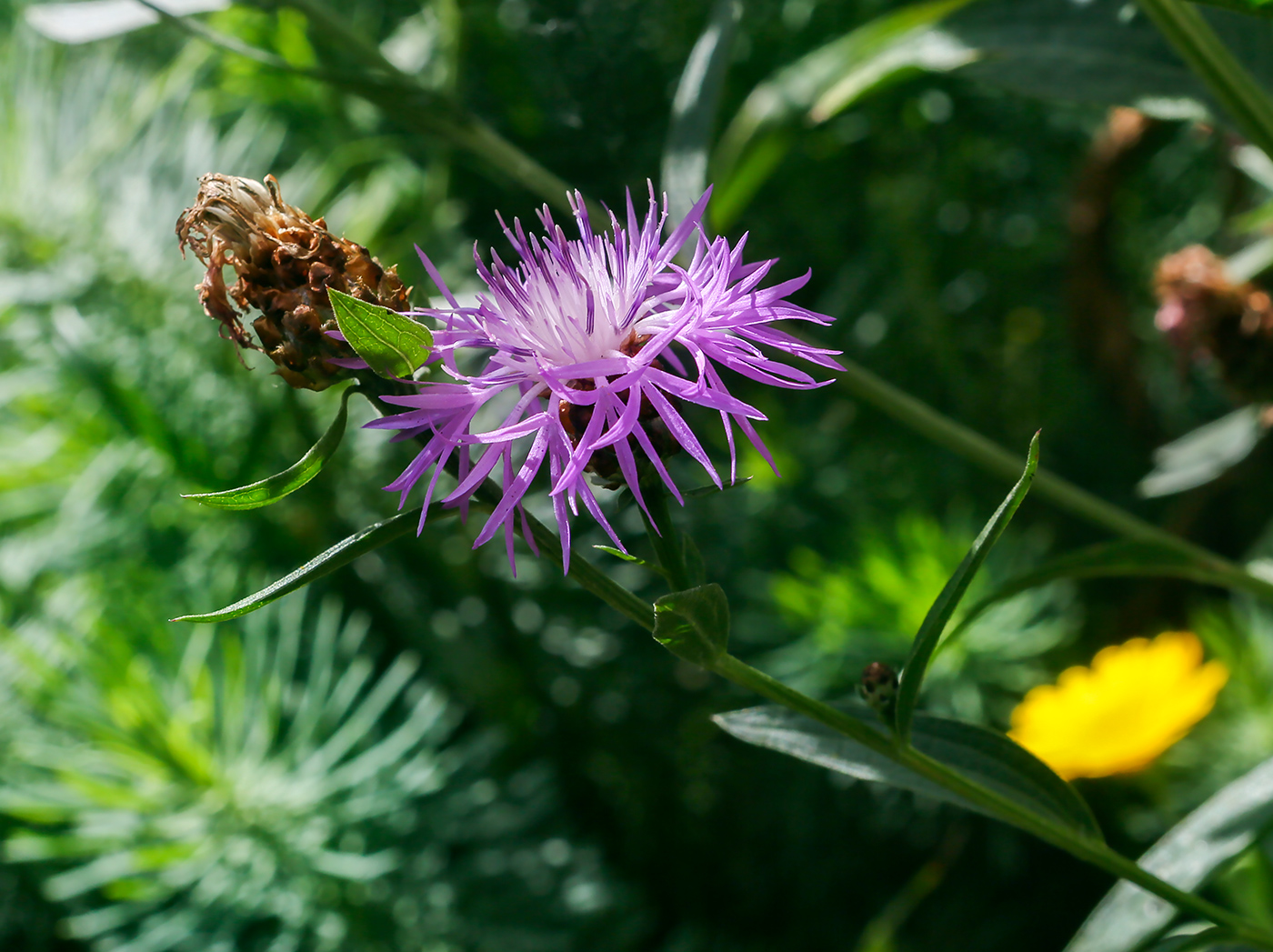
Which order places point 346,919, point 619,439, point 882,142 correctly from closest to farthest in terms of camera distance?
point 619,439 < point 346,919 < point 882,142

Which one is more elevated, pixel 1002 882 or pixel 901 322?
pixel 901 322

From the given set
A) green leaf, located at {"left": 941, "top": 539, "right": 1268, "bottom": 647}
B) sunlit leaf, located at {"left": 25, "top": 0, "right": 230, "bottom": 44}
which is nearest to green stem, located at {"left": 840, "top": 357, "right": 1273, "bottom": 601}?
green leaf, located at {"left": 941, "top": 539, "right": 1268, "bottom": 647}

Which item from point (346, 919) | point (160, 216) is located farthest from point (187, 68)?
point (346, 919)

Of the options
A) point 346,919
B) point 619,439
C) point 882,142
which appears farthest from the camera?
Answer: point 882,142

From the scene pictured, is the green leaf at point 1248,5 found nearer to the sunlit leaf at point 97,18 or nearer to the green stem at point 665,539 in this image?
the green stem at point 665,539

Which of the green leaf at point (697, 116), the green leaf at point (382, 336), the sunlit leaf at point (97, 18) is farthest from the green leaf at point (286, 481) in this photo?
the sunlit leaf at point (97, 18)

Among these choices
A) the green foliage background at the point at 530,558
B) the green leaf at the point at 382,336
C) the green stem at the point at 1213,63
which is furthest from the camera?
the green foliage background at the point at 530,558

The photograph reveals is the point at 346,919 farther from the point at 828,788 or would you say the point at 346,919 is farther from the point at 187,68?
the point at 187,68
